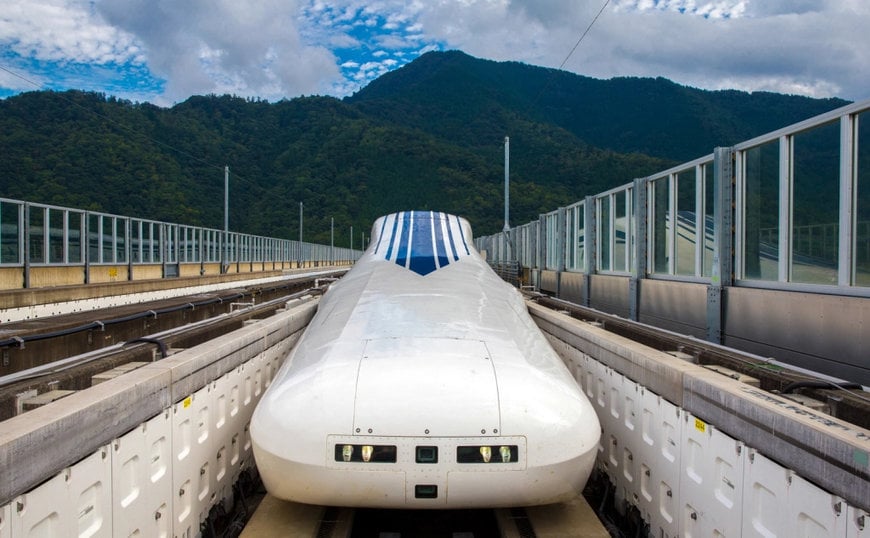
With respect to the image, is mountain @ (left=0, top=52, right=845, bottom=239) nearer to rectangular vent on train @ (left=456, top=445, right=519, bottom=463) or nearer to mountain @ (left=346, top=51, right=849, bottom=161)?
mountain @ (left=346, top=51, right=849, bottom=161)

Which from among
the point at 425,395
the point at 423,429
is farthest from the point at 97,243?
the point at 423,429

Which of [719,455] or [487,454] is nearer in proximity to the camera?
[719,455]

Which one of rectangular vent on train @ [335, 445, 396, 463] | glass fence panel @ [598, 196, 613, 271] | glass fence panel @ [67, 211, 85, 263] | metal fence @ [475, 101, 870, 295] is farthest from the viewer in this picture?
glass fence panel @ [67, 211, 85, 263]

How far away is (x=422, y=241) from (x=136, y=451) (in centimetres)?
527

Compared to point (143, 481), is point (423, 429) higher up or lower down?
higher up

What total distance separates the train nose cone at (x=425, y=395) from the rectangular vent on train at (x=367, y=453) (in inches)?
3.3

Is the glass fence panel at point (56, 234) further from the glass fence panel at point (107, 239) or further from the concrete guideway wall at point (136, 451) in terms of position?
the concrete guideway wall at point (136, 451)

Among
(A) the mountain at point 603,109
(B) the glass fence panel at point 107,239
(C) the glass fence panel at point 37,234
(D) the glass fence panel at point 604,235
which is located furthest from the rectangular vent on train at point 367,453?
(A) the mountain at point 603,109

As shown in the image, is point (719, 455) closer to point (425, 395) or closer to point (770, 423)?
point (770, 423)

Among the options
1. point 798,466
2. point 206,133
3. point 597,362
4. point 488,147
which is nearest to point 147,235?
point 597,362

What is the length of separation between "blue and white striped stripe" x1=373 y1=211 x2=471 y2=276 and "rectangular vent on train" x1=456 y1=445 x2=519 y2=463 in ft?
11.4

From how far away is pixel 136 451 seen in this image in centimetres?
327

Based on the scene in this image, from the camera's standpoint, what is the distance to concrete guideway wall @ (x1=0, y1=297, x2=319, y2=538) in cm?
249

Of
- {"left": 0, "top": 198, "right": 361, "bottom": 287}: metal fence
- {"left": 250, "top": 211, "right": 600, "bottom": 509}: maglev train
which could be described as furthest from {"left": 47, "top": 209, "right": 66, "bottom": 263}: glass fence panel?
{"left": 250, "top": 211, "right": 600, "bottom": 509}: maglev train
